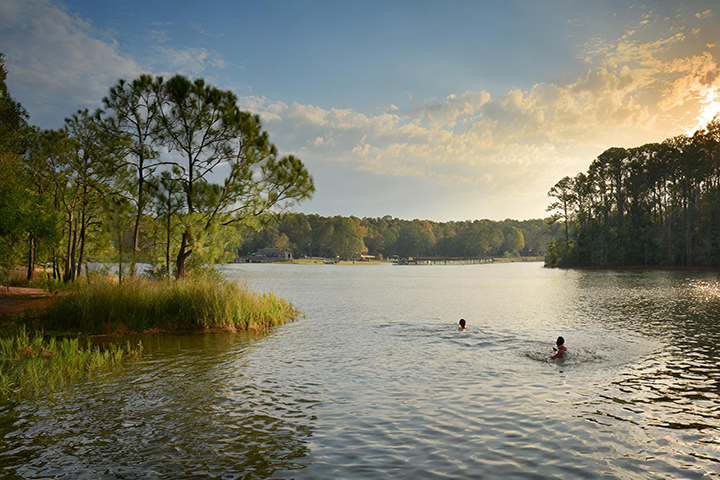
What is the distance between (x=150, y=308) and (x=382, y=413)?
13098mm

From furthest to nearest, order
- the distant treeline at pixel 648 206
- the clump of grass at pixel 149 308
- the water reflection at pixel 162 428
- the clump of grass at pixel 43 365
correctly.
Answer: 1. the distant treeline at pixel 648 206
2. the clump of grass at pixel 149 308
3. the clump of grass at pixel 43 365
4. the water reflection at pixel 162 428

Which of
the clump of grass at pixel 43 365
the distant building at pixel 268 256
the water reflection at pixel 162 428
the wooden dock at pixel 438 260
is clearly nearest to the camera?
the water reflection at pixel 162 428

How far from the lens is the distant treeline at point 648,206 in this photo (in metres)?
76.2

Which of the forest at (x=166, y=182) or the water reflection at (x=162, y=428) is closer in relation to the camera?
the water reflection at (x=162, y=428)

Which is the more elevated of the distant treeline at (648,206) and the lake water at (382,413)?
the distant treeline at (648,206)

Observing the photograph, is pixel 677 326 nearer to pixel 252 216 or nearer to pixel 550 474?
pixel 550 474

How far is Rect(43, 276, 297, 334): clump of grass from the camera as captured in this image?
17547mm

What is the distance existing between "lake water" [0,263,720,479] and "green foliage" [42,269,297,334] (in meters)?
1.40

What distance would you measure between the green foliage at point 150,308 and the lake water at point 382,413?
4.59ft

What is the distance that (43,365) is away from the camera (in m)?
11.1

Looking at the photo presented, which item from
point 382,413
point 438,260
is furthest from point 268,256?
point 382,413

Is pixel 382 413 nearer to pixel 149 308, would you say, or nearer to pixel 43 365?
pixel 43 365

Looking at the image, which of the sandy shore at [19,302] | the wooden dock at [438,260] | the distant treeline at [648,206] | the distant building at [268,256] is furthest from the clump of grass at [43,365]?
the distant building at [268,256]

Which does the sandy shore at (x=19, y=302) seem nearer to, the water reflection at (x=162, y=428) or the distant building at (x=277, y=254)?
the water reflection at (x=162, y=428)
